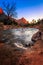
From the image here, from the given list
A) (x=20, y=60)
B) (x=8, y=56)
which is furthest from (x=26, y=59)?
(x=8, y=56)

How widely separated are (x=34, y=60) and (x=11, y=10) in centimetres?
3513

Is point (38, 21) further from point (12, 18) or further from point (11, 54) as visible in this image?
point (11, 54)

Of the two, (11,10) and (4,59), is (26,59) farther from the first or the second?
(11,10)

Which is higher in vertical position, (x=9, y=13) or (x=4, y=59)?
(x=9, y=13)

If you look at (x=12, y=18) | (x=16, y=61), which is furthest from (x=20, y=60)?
(x=12, y=18)

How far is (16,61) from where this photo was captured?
6094 millimetres

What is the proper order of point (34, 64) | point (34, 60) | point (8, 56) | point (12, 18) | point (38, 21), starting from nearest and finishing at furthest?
point (34, 64)
point (34, 60)
point (8, 56)
point (38, 21)
point (12, 18)

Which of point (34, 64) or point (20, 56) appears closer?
point (34, 64)

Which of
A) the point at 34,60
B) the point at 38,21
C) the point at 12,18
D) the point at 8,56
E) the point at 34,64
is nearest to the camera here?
the point at 34,64

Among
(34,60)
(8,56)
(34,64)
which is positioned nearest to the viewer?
(34,64)

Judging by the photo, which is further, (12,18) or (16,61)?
(12,18)

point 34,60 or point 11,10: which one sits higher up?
point 11,10

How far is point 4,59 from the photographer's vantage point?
631cm

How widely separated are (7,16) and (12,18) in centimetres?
150
